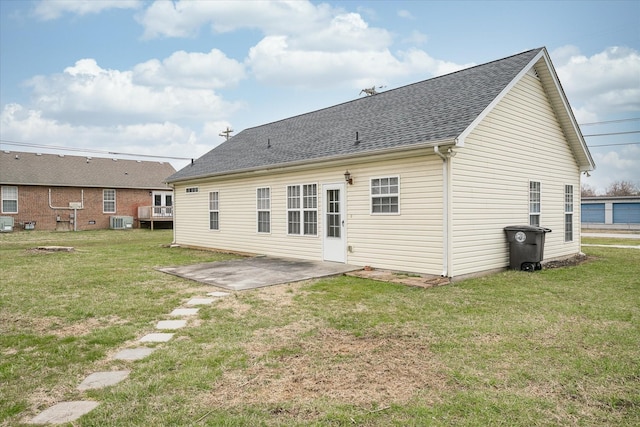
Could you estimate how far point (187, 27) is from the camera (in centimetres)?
1691

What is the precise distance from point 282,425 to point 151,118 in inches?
1344

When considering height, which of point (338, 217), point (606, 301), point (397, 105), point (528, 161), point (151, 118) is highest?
point (151, 118)

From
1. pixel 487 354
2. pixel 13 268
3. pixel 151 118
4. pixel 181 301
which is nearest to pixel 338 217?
pixel 181 301

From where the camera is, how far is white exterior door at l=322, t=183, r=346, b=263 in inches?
408

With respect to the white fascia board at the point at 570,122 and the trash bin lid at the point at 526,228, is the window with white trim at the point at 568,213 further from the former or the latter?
the trash bin lid at the point at 526,228

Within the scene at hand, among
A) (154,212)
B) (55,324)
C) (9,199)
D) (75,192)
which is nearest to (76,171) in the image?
(75,192)

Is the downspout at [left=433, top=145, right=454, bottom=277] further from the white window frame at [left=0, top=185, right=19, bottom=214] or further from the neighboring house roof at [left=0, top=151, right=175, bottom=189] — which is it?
the white window frame at [left=0, top=185, right=19, bottom=214]

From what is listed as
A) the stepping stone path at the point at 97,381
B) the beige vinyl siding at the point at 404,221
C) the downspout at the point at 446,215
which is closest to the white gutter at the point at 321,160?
the beige vinyl siding at the point at 404,221

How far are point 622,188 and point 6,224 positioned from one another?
62.1 m

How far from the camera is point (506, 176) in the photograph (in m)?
9.83

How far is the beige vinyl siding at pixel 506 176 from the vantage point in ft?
28.2

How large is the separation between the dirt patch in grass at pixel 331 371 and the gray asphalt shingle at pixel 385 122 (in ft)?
16.1

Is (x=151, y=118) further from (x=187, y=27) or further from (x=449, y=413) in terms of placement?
(x=449, y=413)

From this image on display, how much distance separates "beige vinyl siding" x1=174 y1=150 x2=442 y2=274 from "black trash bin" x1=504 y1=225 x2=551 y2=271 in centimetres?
250
